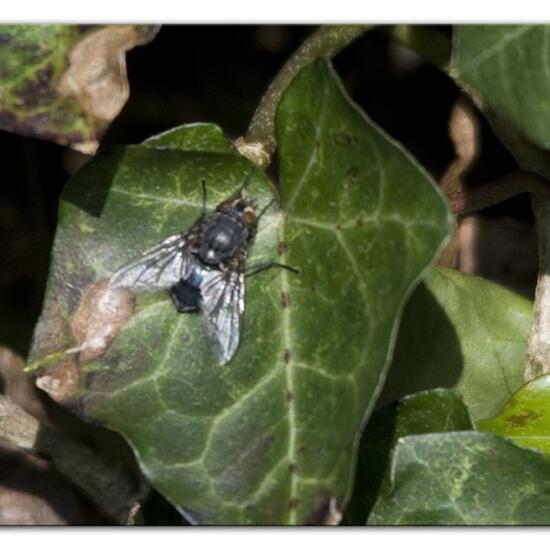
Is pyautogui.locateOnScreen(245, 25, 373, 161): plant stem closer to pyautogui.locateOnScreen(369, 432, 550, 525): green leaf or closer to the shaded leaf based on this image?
pyautogui.locateOnScreen(369, 432, 550, 525): green leaf

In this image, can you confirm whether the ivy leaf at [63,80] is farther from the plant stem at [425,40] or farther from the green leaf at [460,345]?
the green leaf at [460,345]

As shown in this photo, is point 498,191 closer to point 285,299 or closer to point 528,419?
point 528,419

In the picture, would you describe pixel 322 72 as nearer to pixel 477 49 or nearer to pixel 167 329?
pixel 477 49

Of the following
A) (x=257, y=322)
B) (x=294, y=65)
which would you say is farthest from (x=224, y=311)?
(x=294, y=65)

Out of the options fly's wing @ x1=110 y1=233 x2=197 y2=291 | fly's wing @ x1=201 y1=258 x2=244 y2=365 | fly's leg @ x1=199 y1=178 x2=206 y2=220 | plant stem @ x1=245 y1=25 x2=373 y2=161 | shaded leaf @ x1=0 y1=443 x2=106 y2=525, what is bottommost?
shaded leaf @ x1=0 y1=443 x2=106 y2=525

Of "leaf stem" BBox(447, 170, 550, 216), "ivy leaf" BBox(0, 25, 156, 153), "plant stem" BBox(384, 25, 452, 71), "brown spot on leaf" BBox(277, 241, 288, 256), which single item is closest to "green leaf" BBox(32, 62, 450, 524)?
"brown spot on leaf" BBox(277, 241, 288, 256)

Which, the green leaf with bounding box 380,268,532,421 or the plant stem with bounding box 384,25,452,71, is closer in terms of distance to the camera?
the plant stem with bounding box 384,25,452,71

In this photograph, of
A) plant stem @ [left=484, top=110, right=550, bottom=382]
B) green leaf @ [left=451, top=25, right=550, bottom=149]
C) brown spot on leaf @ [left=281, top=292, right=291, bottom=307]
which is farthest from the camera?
plant stem @ [left=484, top=110, right=550, bottom=382]
